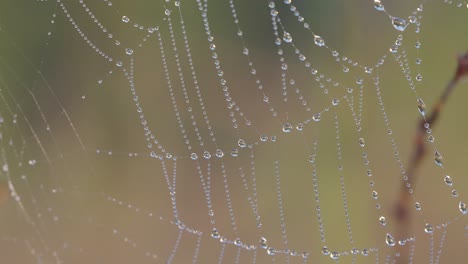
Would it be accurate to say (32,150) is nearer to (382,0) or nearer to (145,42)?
(145,42)

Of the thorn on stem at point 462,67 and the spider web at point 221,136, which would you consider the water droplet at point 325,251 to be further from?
the thorn on stem at point 462,67

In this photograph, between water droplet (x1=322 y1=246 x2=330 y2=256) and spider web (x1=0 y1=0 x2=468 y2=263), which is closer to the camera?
water droplet (x1=322 y1=246 x2=330 y2=256)

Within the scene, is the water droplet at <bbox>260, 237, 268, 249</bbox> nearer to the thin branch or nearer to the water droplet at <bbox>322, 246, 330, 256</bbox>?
the water droplet at <bbox>322, 246, 330, 256</bbox>

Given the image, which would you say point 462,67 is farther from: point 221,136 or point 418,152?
point 221,136

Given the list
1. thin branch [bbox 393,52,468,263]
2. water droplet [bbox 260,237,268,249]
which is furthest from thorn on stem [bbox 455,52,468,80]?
water droplet [bbox 260,237,268,249]

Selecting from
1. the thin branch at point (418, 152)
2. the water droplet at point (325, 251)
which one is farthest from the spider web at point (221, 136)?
the thin branch at point (418, 152)

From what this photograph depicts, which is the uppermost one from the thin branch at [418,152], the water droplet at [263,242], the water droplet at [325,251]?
the thin branch at [418,152]

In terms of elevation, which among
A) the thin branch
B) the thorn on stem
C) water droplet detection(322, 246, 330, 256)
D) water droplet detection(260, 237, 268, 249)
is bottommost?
water droplet detection(322, 246, 330, 256)

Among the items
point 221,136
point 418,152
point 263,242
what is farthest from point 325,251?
point 418,152
